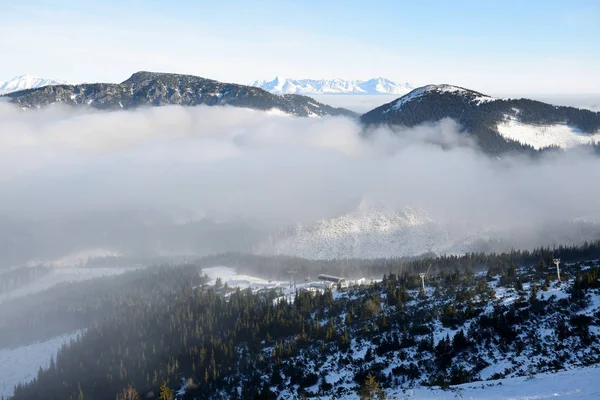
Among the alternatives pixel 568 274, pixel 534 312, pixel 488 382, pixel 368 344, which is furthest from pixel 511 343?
pixel 568 274

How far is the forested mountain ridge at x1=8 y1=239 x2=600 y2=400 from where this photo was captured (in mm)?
95875

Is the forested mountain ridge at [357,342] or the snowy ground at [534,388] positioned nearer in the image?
the snowy ground at [534,388]

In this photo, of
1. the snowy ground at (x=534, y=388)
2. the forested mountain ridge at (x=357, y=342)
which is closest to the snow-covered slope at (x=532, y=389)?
the snowy ground at (x=534, y=388)

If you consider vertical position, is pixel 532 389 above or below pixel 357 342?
above

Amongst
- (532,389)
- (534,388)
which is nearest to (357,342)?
(534,388)

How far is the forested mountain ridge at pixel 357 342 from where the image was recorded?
95.9 metres

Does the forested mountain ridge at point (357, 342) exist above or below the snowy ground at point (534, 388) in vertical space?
below

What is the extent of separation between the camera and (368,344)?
383ft

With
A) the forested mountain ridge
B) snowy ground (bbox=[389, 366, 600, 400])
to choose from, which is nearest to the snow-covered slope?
snowy ground (bbox=[389, 366, 600, 400])

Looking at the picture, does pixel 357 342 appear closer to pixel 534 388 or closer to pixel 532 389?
pixel 534 388

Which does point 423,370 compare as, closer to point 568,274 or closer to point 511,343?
point 511,343

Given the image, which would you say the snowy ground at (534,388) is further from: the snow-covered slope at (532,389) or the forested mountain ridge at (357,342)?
the forested mountain ridge at (357,342)

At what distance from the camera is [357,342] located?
11938 cm

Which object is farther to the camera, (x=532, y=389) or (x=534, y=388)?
(x=534, y=388)
